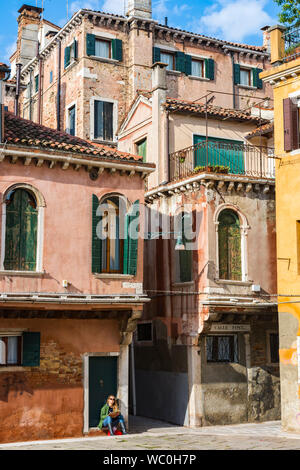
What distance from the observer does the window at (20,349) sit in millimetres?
17656

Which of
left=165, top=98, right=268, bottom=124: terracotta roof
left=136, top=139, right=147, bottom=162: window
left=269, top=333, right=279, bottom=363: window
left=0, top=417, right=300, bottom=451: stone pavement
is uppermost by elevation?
left=165, top=98, right=268, bottom=124: terracotta roof

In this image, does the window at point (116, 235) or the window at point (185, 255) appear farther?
the window at point (185, 255)

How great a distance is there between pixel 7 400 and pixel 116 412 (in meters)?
2.87

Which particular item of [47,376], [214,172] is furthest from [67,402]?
[214,172]

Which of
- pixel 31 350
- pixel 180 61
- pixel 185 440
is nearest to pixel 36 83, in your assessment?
pixel 180 61

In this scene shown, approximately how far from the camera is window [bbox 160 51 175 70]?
30.9 metres

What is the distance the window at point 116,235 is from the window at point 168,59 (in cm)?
1354

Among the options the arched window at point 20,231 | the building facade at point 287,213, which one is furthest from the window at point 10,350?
the building facade at point 287,213

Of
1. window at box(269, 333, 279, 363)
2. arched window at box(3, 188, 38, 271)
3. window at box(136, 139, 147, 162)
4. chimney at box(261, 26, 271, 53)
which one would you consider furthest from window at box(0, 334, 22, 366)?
chimney at box(261, 26, 271, 53)

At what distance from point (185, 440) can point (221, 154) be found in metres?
10.4

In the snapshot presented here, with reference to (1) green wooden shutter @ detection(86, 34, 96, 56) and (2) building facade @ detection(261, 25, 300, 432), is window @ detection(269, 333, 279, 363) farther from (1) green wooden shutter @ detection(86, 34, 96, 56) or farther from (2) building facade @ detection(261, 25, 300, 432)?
(1) green wooden shutter @ detection(86, 34, 96, 56)

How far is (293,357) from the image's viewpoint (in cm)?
1853

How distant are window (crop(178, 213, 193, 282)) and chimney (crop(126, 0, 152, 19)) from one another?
40.7ft

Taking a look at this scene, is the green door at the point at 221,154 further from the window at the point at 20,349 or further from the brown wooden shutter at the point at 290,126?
the window at the point at 20,349
